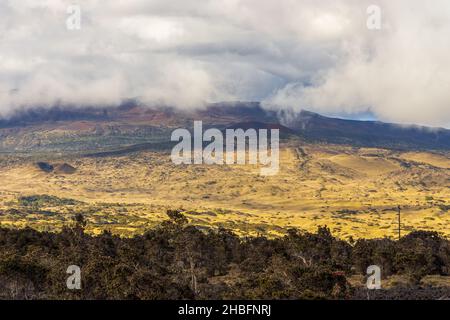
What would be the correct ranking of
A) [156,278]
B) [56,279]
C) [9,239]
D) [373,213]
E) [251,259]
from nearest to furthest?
[156,278] < [56,279] < [251,259] < [9,239] < [373,213]

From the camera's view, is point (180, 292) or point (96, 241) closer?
point (180, 292)

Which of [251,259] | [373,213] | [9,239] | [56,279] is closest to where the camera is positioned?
[56,279]

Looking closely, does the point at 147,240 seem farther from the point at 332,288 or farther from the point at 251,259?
the point at 332,288
